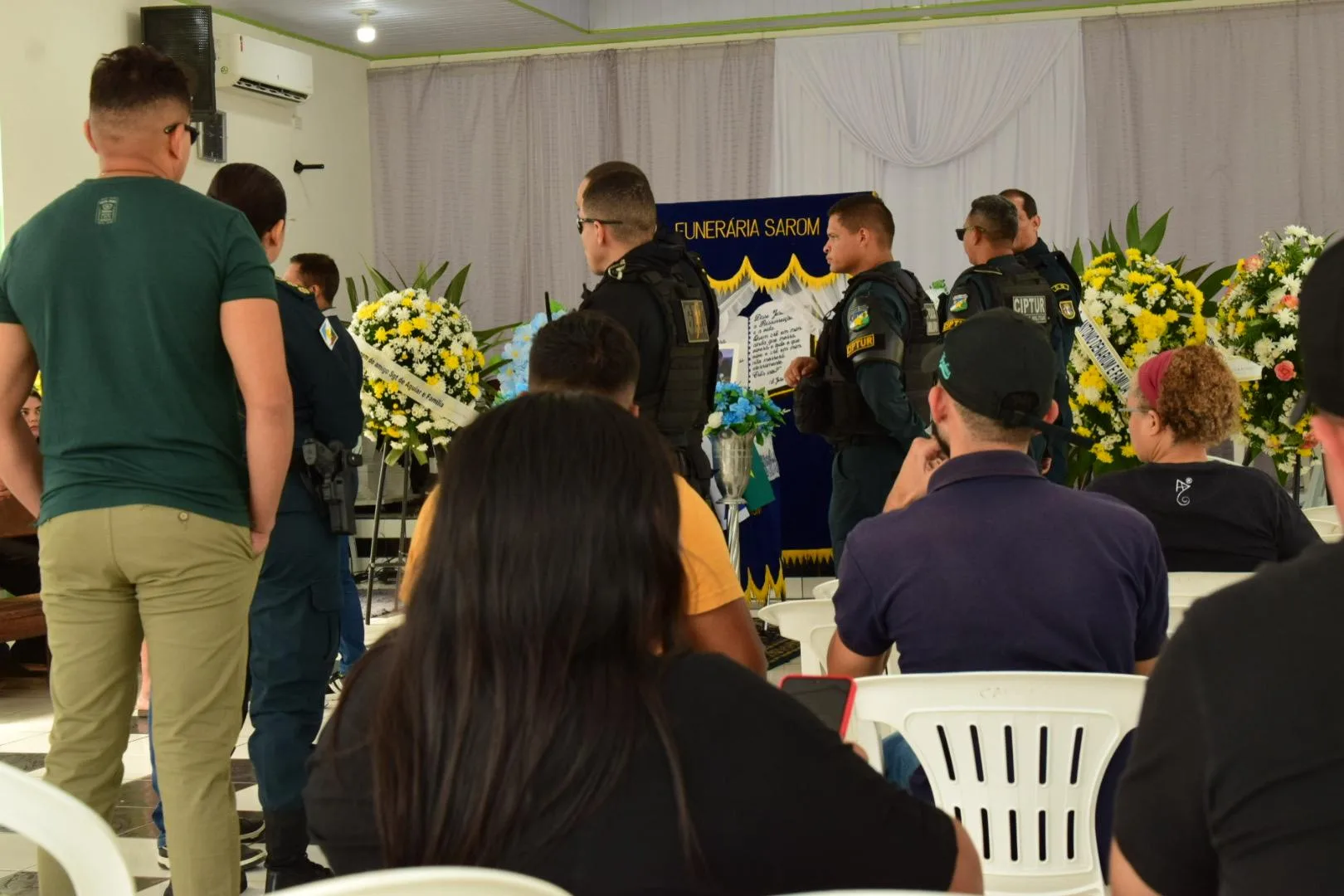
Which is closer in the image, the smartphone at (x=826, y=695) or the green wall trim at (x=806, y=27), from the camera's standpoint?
the smartphone at (x=826, y=695)

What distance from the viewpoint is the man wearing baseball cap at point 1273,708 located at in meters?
0.91

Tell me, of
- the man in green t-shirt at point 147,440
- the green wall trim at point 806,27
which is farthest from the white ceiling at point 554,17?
the man in green t-shirt at point 147,440

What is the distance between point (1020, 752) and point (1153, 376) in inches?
49.7

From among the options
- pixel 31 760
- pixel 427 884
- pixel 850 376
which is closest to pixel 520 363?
pixel 850 376

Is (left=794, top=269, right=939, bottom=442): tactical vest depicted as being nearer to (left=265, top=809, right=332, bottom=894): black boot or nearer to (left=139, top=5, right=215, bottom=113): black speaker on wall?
(left=265, top=809, right=332, bottom=894): black boot

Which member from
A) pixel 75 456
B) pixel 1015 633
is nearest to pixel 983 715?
pixel 1015 633

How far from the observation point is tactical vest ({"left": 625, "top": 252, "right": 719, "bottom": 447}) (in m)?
3.95

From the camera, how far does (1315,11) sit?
865 cm

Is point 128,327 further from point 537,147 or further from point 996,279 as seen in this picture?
point 537,147

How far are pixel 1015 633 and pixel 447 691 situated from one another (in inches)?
40.2

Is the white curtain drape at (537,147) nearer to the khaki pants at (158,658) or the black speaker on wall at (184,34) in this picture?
the black speaker on wall at (184,34)

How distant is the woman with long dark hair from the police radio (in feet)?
6.14

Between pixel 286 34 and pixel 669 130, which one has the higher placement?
pixel 286 34

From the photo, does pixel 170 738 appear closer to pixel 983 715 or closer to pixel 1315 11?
pixel 983 715
